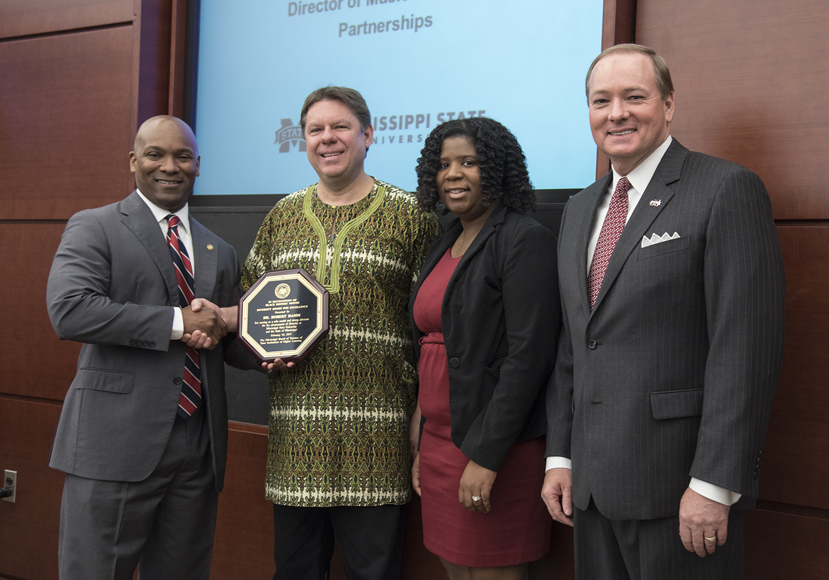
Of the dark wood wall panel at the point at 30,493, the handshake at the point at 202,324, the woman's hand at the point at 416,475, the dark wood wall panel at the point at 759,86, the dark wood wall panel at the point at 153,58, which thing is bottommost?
the dark wood wall panel at the point at 30,493

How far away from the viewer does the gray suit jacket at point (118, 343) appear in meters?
2.13

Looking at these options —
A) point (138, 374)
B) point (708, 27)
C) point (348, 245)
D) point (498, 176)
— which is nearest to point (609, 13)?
point (708, 27)

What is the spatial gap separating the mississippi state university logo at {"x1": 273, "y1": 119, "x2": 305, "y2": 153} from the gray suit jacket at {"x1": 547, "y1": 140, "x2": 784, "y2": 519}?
1984mm

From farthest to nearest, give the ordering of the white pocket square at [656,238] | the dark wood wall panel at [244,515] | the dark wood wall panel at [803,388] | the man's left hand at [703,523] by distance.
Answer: the dark wood wall panel at [244,515], the dark wood wall panel at [803,388], the white pocket square at [656,238], the man's left hand at [703,523]

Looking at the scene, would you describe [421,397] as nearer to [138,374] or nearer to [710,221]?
[138,374]

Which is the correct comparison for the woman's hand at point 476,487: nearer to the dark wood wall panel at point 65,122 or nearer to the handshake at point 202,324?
the handshake at point 202,324

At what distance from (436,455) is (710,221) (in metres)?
1.04

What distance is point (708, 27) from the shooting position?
7.64ft

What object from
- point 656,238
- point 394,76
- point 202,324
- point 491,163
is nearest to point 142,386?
point 202,324

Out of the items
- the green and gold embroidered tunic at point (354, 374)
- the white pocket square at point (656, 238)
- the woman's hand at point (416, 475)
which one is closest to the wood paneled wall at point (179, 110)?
the woman's hand at point (416, 475)

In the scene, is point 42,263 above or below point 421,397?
above

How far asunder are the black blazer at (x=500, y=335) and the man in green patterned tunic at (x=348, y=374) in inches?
13.0

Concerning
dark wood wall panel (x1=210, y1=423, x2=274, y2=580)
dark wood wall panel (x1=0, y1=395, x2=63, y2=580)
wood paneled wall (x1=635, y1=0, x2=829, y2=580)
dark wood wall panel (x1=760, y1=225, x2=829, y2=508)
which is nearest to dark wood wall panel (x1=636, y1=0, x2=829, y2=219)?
wood paneled wall (x1=635, y1=0, x2=829, y2=580)

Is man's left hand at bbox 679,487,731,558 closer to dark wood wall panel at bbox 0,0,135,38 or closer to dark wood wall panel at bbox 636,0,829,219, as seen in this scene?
dark wood wall panel at bbox 636,0,829,219
